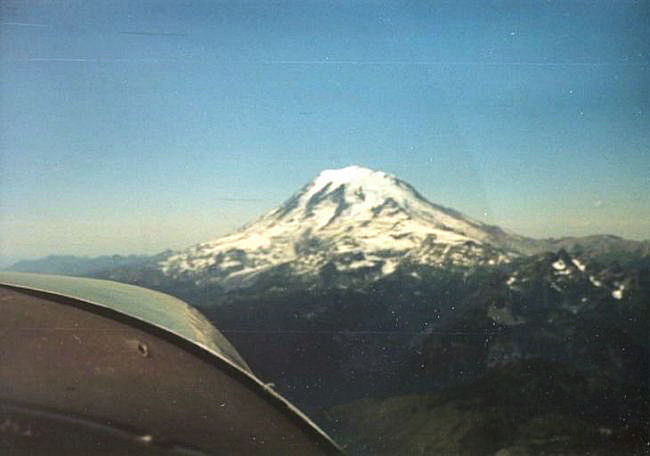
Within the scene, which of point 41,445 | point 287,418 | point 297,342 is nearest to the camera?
point 41,445

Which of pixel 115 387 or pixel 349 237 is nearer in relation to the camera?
pixel 115 387

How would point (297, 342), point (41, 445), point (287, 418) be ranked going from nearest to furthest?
1. point (41, 445)
2. point (287, 418)
3. point (297, 342)

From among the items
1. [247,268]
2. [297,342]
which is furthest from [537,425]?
[247,268]

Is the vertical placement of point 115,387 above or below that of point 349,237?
below

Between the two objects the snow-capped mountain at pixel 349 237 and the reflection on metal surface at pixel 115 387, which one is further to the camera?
the snow-capped mountain at pixel 349 237

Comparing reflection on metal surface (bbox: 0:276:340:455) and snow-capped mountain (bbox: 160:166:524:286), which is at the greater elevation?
snow-capped mountain (bbox: 160:166:524:286)

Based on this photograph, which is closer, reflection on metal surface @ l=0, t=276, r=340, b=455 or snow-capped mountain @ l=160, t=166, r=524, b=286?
reflection on metal surface @ l=0, t=276, r=340, b=455

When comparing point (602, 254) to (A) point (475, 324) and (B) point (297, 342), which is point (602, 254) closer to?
(A) point (475, 324)

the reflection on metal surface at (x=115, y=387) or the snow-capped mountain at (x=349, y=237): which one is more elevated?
the snow-capped mountain at (x=349, y=237)
